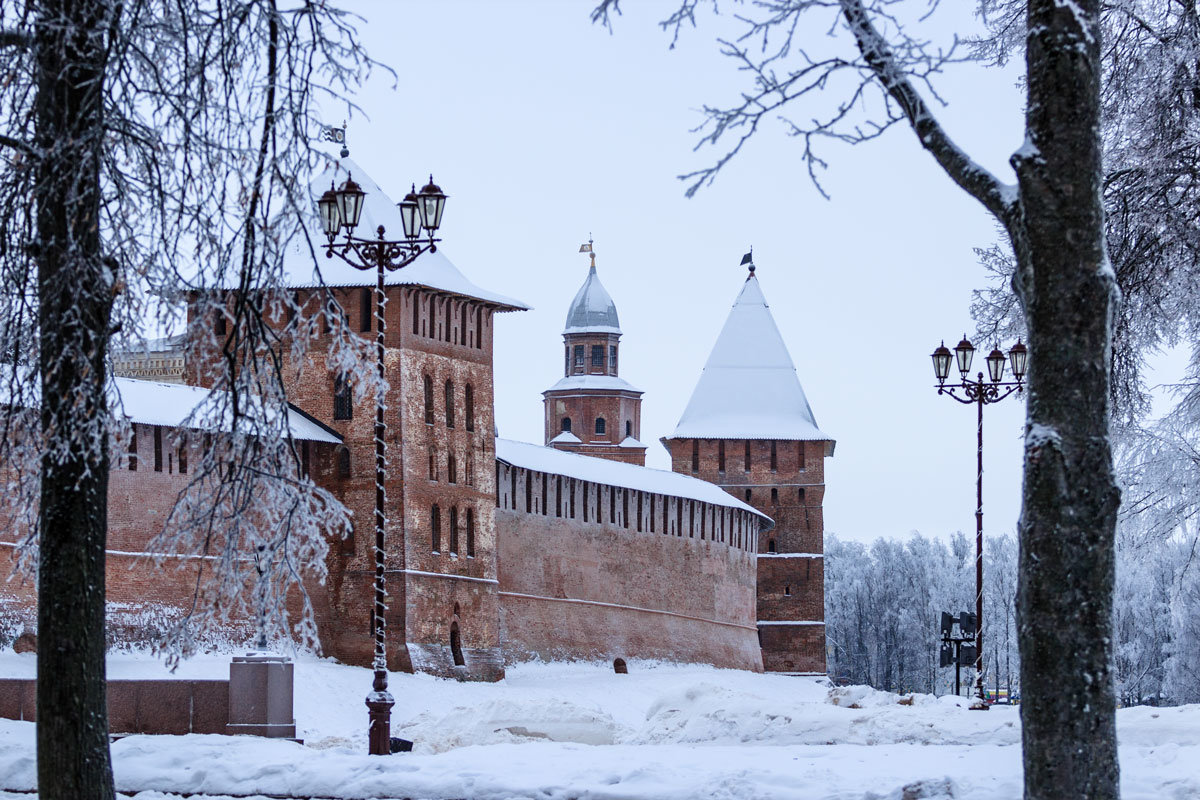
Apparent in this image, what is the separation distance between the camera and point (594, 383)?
176 ft

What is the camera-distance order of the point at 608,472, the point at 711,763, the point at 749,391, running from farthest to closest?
the point at 749,391
the point at 608,472
the point at 711,763

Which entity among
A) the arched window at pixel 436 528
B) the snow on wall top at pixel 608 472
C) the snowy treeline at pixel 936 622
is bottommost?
the snowy treeline at pixel 936 622

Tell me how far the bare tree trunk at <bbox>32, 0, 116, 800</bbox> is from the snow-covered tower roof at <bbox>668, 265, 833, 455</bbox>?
39.6m

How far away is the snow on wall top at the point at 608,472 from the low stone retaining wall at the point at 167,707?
1694cm

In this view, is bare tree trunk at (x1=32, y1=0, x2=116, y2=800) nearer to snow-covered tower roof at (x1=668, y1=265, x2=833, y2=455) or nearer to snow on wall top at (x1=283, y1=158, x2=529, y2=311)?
snow on wall top at (x1=283, y1=158, x2=529, y2=311)

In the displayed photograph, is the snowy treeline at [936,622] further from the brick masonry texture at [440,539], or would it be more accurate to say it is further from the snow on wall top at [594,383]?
the brick masonry texture at [440,539]

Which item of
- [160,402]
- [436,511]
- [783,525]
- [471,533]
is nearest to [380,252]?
[160,402]

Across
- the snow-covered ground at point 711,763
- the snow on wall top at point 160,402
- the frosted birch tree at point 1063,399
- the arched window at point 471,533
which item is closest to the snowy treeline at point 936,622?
the arched window at point 471,533

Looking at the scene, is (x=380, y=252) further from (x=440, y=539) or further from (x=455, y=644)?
(x=455, y=644)

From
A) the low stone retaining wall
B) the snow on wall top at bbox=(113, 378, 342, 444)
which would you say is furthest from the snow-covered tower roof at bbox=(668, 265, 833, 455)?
the low stone retaining wall

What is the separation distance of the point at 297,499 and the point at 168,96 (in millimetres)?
1497

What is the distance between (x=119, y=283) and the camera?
609cm

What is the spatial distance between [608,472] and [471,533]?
6792 millimetres

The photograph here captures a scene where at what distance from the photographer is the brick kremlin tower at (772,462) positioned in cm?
4394
